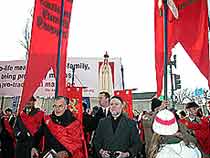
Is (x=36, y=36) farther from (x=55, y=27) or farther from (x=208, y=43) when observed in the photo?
(x=208, y=43)

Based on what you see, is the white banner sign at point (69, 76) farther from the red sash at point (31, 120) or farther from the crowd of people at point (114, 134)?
the red sash at point (31, 120)

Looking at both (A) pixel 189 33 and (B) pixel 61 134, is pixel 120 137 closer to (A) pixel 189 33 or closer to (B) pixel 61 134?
(B) pixel 61 134

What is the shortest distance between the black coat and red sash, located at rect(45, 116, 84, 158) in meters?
0.39

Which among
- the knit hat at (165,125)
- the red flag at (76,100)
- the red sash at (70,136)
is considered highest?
the red flag at (76,100)

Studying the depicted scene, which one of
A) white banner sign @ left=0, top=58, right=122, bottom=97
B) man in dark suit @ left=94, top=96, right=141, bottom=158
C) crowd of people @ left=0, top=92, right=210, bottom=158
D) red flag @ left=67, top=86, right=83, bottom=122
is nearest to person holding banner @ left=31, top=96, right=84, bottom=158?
crowd of people @ left=0, top=92, right=210, bottom=158

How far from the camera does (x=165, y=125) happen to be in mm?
4109

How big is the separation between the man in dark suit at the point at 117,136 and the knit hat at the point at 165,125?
1.60 meters

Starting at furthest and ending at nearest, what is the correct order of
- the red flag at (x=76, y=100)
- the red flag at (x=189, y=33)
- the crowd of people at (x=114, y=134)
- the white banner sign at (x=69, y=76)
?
1. the white banner sign at (x=69, y=76)
2. the red flag at (x=76, y=100)
3. the red flag at (x=189, y=33)
4. the crowd of people at (x=114, y=134)

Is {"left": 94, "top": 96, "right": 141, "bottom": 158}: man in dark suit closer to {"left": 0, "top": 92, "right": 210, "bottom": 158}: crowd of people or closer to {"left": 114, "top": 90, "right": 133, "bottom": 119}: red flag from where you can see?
{"left": 0, "top": 92, "right": 210, "bottom": 158}: crowd of people

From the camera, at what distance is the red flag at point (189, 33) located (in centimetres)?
711

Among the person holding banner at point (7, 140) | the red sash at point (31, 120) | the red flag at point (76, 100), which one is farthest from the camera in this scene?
the person holding banner at point (7, 140)

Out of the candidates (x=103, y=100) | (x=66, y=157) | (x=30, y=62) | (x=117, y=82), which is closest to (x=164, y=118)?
(x=66, y=157)

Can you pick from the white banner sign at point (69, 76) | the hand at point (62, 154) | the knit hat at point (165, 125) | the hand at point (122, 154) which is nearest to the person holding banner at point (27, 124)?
the hand at point (62, 154)

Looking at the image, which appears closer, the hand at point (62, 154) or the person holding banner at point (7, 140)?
the hand at point (62, 154)
